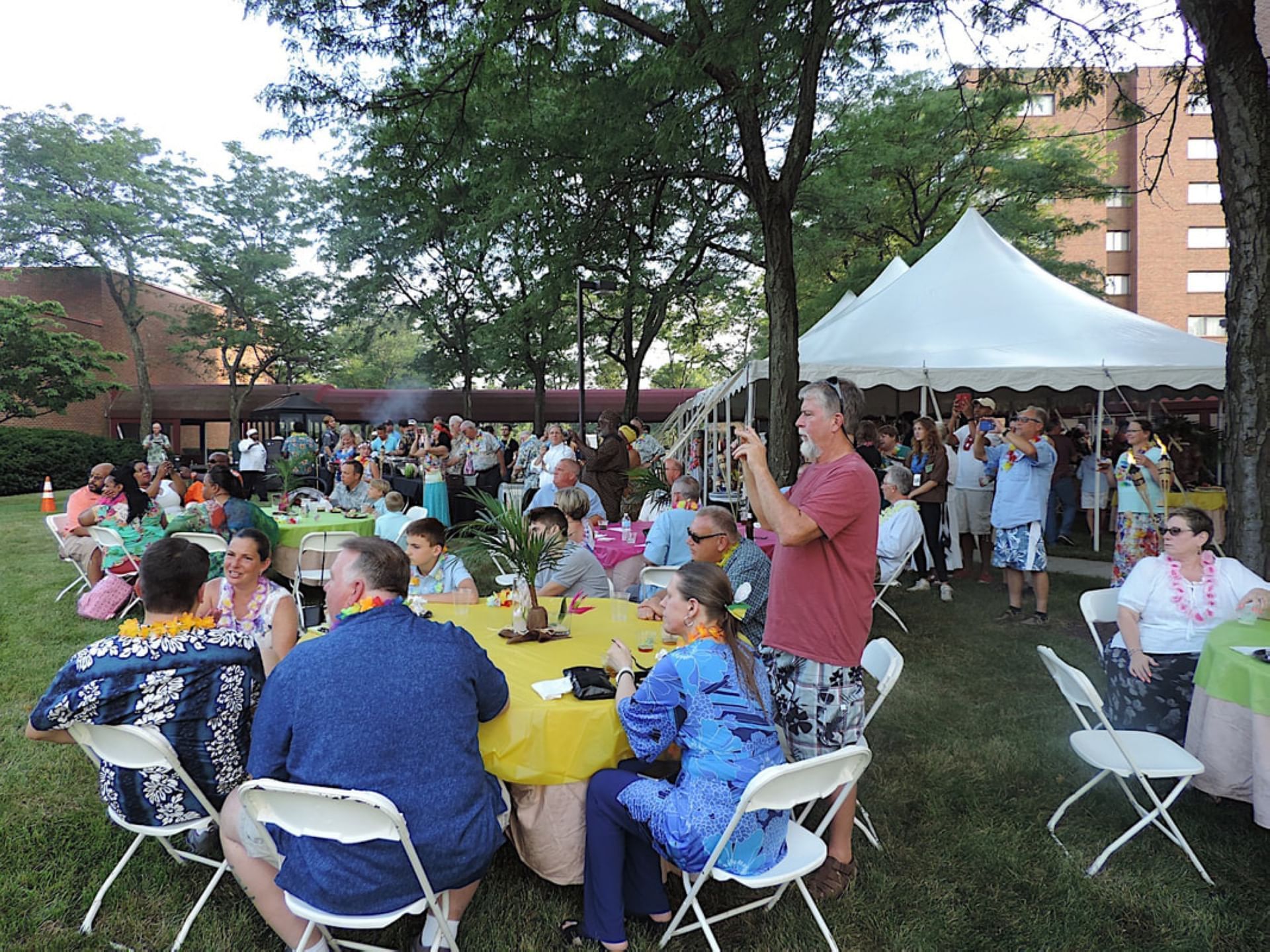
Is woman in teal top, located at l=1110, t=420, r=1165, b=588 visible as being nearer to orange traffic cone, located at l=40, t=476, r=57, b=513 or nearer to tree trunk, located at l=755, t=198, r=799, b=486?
tree trunk, located at l=755, t=198, r=799, b=486

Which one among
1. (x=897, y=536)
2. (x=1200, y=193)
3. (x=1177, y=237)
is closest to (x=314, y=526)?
(x=897, y=536)

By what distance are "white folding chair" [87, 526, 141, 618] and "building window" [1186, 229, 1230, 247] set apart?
142 feet

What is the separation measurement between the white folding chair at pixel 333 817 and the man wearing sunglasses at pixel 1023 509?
5659 millimetres

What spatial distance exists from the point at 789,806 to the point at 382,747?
1148mm

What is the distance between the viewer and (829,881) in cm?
266

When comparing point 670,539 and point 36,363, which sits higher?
point 36,363

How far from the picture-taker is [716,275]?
16.7 m

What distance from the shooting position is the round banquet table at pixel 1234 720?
8.85 ft

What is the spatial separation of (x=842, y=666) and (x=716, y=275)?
1509cm

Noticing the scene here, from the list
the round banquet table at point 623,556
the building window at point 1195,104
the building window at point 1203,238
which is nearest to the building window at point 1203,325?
the building window at point 1203,238

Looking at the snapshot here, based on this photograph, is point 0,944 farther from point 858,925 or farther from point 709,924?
point 858,925

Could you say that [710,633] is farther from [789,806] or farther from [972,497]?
[972,497]

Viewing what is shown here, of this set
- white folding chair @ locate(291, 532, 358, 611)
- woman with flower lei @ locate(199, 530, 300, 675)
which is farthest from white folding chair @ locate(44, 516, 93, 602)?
woman with flower lei @ locate(199, 530, 300, 675)

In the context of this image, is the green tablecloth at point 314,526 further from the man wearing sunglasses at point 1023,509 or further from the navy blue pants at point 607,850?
the man wearing sunglasses at point 1023,509
